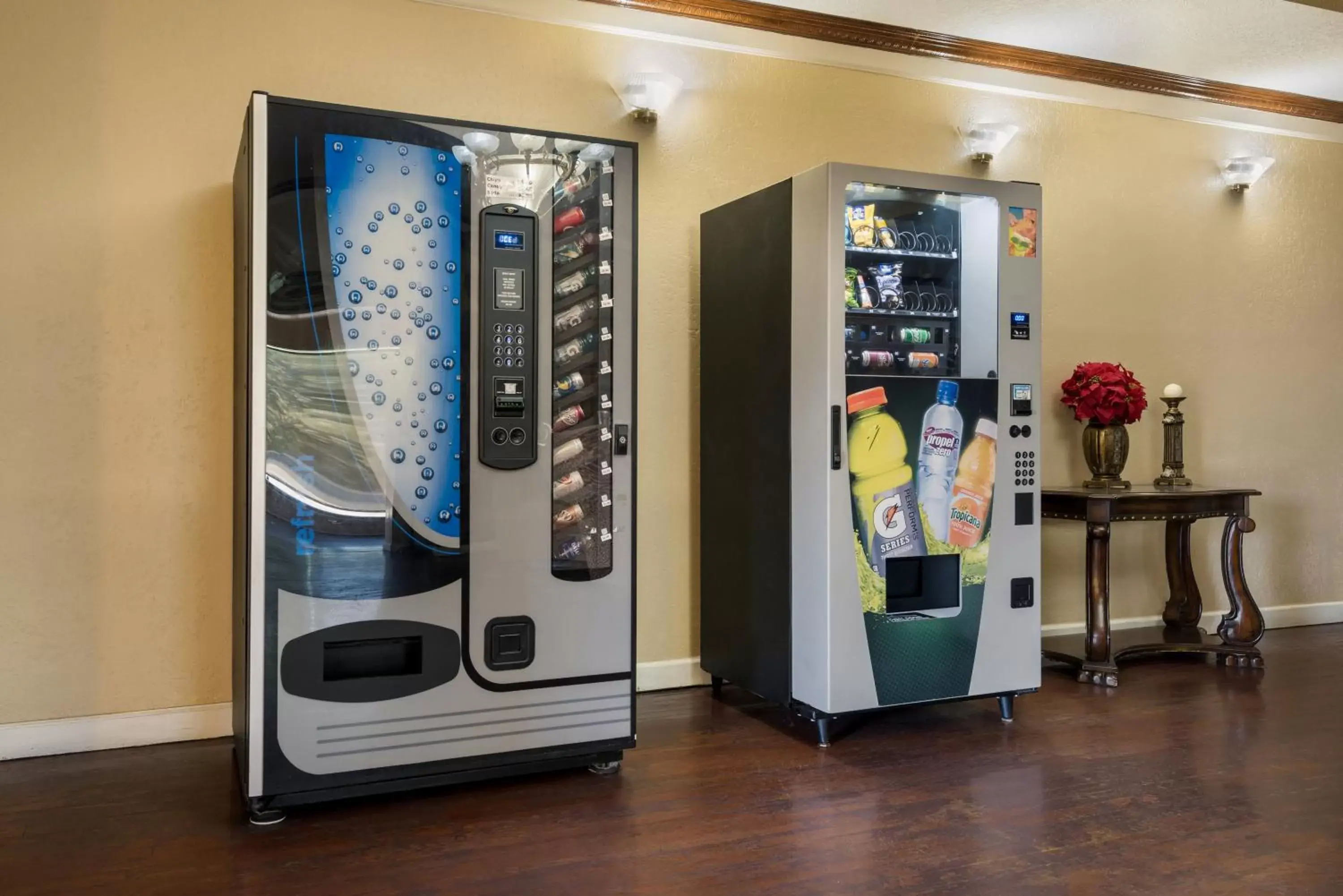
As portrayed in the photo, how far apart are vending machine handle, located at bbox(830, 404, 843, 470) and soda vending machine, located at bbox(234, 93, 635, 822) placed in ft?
2.23

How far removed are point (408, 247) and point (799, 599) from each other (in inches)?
66.9

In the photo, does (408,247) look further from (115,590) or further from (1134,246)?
(1134,246)

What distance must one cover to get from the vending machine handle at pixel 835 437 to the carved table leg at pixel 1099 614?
1554mm

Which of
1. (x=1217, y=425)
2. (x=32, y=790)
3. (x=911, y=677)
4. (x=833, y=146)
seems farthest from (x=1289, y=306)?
(x=32, y=790)

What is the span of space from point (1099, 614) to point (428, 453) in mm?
2888

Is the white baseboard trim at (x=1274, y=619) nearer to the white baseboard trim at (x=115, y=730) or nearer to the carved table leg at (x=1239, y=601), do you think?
the carved table leg at (x=1239, y=601)

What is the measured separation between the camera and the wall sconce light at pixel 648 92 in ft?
12.6


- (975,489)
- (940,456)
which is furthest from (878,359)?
(975,489)

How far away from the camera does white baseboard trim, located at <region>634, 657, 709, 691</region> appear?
4008mm

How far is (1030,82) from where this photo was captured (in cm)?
479

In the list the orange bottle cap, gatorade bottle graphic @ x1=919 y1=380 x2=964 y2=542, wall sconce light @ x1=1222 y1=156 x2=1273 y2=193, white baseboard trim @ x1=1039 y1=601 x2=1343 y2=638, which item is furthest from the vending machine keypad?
wall sconce light @ x1=1222 y1=156 x2=1273 y2=193

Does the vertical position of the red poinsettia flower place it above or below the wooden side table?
above

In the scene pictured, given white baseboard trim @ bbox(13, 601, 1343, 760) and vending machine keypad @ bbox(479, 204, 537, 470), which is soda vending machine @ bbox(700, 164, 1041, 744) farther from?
vending machine keypad @ bbox(479, 204, 537, 470)

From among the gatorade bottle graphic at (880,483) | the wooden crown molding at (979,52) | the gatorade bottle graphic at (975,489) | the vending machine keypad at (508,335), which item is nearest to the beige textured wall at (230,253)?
the wooden crown molding at (979,52)
